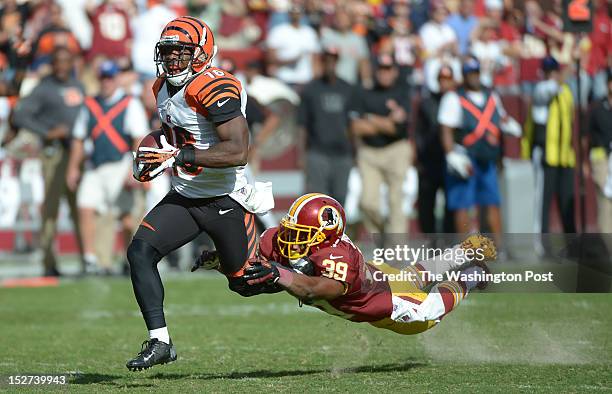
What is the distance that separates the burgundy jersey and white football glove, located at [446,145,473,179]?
6.12 m

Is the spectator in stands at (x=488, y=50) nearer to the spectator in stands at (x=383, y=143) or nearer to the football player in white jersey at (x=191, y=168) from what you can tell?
the spectator in stands at (x=383, y=143)

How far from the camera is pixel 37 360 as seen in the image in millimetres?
7555

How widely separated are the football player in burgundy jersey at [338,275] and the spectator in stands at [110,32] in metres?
8.85

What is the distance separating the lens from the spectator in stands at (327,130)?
13156mm

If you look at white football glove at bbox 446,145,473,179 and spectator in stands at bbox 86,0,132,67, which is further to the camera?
spectator in stands at bbox 86,0,132,67

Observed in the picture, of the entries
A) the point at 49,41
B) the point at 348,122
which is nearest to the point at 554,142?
the point at 348,122

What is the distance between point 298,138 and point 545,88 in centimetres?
A: 353

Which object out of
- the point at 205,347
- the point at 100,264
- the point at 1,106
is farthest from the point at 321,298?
the point at 1,106

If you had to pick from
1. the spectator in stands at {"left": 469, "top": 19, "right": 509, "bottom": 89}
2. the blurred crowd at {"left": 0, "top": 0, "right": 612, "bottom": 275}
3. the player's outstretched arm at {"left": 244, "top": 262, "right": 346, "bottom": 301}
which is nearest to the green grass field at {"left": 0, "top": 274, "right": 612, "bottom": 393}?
the player's outstretched arm at {"left": 244, "top": 262, "right": 346, "bottom": 301}

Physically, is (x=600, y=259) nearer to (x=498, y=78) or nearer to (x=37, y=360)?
(x=37, y=360)

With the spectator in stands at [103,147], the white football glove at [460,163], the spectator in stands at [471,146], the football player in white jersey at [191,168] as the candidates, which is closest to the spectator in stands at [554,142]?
the spectator in stands at [471,146]

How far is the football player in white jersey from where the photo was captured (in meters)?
6.38

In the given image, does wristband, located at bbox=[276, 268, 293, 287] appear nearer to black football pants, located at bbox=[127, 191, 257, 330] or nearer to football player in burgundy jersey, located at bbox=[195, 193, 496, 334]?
football player in burgundy jersey, located at bbox=[195, 193, 496, 334]

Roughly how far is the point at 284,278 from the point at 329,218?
0.64m
